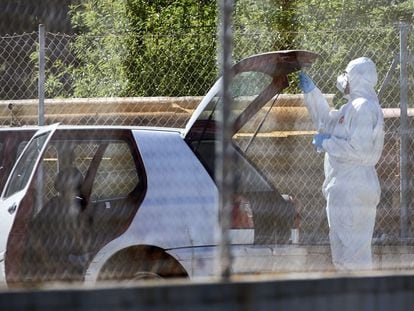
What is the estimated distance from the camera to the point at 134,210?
6.37 meters

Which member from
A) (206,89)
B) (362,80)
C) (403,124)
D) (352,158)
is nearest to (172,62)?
(206,89)

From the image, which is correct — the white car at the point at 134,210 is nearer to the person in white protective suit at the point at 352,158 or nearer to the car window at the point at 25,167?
the car window at the point at 25,167

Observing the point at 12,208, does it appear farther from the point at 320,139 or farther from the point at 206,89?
the point at 206,89

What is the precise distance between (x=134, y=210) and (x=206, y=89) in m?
3.09

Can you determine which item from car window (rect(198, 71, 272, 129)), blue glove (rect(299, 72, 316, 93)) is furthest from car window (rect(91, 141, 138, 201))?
blue glove (rect(299, 72, 316, 93))

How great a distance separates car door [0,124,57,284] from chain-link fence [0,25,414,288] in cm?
176

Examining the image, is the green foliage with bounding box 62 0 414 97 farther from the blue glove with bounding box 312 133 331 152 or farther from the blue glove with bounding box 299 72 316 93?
the blue glove with bounding box 312 133 331 152

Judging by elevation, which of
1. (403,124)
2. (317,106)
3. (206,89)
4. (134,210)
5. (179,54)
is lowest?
(403,124)

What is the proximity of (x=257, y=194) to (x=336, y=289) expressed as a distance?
3221 millimetres

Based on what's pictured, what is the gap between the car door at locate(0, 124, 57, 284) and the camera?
6379 mm

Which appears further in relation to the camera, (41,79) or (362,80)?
(41,79)

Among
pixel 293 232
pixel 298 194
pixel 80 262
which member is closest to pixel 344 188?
pixel 293 232

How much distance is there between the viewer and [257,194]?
6992 millimetres

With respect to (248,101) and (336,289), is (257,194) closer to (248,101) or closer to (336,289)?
(248,101)
